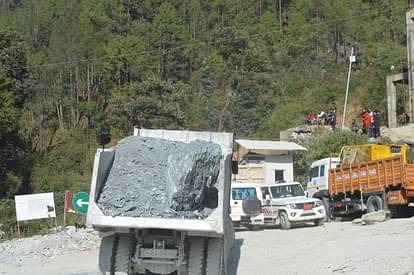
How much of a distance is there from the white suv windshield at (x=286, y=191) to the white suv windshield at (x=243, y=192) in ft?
3.01

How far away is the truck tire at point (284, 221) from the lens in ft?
80.9

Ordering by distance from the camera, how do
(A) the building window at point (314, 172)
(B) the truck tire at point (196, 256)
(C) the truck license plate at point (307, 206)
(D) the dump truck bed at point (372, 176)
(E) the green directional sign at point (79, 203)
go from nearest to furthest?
1. (B) the truck tire at point (196, 256)
2. (D) the dump truck bed at point (372, 176)
3. (E) the green directional sign at point (79, 203)
4. (C) the truck license plate at point (307, 206)
5. (A) the building window at point (314, 172)

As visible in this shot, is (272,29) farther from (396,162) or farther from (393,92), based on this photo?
(396,162)

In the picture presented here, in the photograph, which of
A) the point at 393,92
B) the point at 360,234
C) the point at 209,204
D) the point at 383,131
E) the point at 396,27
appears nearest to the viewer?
the point at 209,204

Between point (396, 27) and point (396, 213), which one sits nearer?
point (396, 213)

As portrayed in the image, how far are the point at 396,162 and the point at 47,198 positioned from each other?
1211cm

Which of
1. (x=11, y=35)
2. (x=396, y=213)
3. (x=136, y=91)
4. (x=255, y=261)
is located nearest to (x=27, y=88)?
(x=11, y=35)

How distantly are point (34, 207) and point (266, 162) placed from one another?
17.7m

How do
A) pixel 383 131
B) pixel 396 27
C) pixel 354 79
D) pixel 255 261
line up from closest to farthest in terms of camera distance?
1. pixel 255 261
2. pixel 383 131
3. pixel 354 79
4. pixel 396 27

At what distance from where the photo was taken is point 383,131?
4278cm

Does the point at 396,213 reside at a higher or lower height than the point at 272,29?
lower

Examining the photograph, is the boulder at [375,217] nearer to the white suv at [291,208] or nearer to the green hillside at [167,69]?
the white suv at [291,208]

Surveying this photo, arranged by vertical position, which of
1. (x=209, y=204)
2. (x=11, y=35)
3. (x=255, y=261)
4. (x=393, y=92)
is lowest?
(x=255, y=261)

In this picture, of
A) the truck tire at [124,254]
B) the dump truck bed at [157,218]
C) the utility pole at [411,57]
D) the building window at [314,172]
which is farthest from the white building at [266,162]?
the dump truck bed at [157,218]
